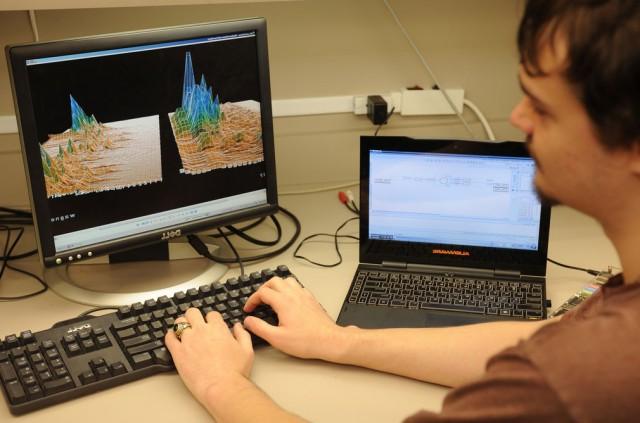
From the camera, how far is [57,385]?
109 centimetres

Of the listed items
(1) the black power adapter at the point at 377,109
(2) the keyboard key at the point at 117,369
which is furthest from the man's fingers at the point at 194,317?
(1) the black power adapter at the point at 377,109

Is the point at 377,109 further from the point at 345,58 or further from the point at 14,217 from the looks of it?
the point at 14,217

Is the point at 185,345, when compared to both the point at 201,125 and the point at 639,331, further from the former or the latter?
the point at 639,331

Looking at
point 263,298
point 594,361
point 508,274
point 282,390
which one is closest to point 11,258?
point 263,298

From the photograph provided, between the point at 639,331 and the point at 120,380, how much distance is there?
2.32ft

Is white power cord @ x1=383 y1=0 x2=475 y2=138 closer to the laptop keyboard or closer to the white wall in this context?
the white wall

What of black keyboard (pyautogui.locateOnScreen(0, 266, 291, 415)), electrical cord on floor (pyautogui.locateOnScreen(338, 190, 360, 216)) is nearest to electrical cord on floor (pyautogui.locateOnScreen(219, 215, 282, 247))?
electrical cord on floor (pyautogui.locateOnScreen(338, 190, 360, 216))

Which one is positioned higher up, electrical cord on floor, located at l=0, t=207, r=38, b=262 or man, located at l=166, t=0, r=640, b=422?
man, located at l=166, t=0, r=640, b=422

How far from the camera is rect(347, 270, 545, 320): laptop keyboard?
4.30 feet

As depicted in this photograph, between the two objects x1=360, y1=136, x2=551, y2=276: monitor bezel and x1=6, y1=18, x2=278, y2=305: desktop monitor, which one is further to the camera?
x1=360, y1=136, x2=551, y2=276: monitor bezel

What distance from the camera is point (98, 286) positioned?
140 cm

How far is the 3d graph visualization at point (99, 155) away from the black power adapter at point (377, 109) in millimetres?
588

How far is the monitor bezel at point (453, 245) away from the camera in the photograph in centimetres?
137

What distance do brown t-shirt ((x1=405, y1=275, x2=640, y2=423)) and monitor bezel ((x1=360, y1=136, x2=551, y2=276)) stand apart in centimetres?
60
